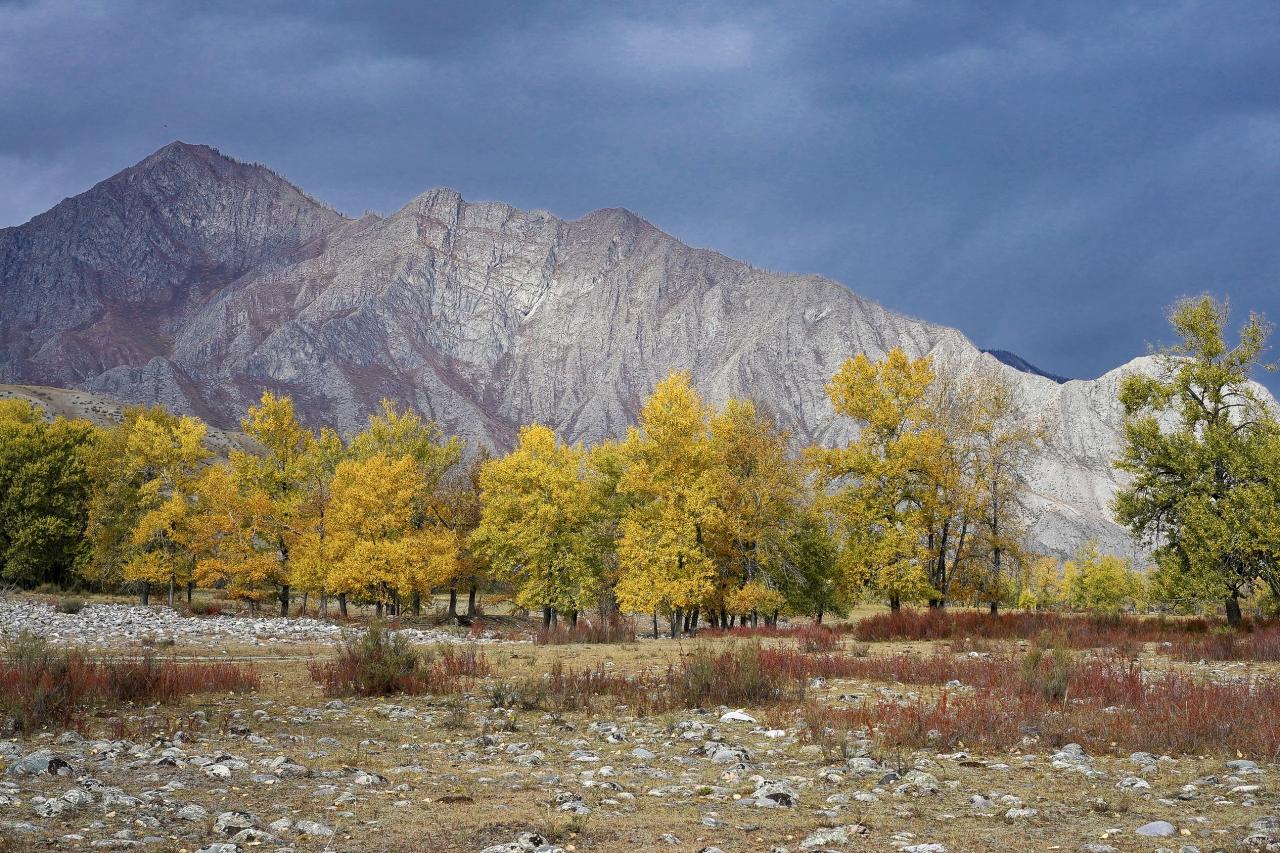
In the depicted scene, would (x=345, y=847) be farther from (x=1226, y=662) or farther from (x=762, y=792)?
(x=1226, y=662)

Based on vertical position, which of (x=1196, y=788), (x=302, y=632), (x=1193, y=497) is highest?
(x=1193, y=497)

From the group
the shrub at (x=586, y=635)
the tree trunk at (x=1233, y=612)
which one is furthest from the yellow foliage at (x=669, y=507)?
the tree trunk at (x=1233, y=612)

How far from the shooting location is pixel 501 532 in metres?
46.8

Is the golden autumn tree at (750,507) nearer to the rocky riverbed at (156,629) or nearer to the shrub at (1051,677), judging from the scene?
the rocky riverbed at (156,629)

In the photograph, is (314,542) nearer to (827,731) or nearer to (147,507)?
(147,507)

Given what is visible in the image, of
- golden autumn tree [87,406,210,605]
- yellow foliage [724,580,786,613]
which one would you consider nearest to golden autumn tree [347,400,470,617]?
golden autumn tree [87,406,210,605]

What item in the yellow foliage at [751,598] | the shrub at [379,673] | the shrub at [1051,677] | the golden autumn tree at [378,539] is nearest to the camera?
the shrub at [1051,677]

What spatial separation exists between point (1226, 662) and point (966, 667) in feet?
29.6

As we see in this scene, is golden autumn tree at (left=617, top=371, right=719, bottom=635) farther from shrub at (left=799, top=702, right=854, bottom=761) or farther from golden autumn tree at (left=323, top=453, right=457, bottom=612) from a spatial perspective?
shrub at (left=799, top=702, right=854, bottom=761)

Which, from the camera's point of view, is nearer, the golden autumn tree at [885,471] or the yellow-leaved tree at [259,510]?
the golden autumn tree at [885,471]

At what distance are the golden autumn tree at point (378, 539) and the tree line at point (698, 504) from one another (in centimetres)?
15

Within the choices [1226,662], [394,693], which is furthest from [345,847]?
[1226,662]

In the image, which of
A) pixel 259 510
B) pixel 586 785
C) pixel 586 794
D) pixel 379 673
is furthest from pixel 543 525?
pixel 586 794

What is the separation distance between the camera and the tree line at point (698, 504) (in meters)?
30.4
